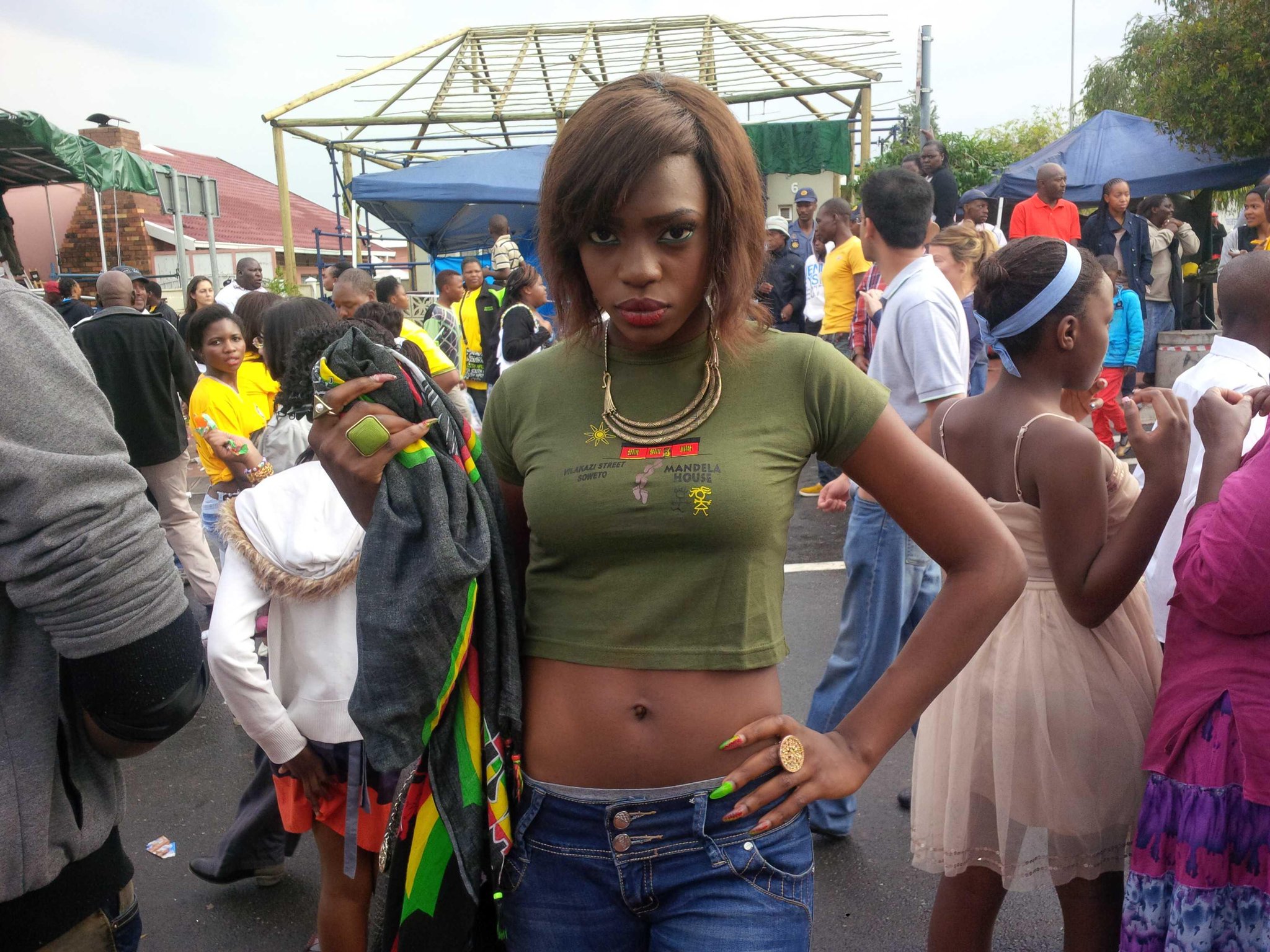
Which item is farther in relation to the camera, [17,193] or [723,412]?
[17,193]

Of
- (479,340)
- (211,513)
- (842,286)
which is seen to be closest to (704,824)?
(211,513)

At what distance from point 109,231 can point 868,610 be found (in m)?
24.6

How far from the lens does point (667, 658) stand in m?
1.54

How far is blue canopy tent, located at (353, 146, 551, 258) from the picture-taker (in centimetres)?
1327

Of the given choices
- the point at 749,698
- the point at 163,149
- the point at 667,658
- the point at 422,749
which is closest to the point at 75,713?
the point at 422,749

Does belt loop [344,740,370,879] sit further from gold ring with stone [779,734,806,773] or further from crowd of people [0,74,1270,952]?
gold ring with stone [779,734,806,773]

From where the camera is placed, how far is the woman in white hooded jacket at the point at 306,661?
237 centimetres

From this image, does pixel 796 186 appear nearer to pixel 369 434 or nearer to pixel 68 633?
pixel 369 434

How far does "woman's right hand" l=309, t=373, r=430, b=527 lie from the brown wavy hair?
0.41 metres

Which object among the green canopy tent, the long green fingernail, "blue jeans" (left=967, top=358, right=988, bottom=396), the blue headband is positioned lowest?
the long green fingernail

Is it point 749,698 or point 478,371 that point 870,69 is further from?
point 749,698

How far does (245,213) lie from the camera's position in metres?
33.3

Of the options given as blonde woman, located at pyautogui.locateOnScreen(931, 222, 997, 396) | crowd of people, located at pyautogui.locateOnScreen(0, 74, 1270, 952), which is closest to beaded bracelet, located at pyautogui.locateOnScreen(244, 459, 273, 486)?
crowd of people, located at pyautogui.locateOnScreen(0, 74, 1270, 952)

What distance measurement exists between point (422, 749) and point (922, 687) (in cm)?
81
